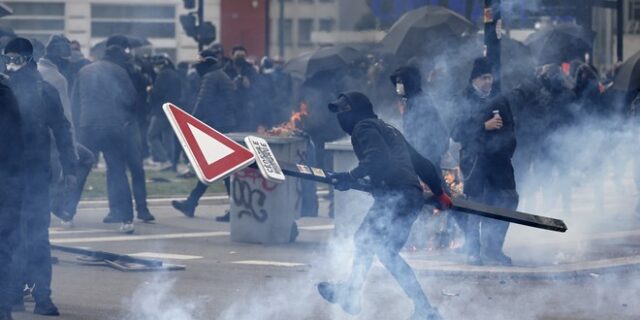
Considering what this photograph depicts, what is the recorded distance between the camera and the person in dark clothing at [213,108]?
15.6m

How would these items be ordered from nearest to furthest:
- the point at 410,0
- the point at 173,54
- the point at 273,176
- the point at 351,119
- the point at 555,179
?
the point at 273,176 < the point at 351,119 < the point at 555,179 < the point at 410,0 < the point at 173,54

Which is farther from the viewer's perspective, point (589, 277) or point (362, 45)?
point (362, 45)

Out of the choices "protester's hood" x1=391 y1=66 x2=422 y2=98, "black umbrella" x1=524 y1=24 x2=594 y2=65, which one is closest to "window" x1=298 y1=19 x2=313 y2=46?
"black umbrella" x1=524 y1=24 x2=594 y2=65

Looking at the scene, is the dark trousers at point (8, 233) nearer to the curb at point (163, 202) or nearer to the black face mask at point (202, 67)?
the black face mask at point (202, 67)

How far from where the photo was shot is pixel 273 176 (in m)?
7.10

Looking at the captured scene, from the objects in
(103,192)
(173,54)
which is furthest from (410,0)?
(173,54)

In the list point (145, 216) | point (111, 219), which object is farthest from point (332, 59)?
point (111, 219)

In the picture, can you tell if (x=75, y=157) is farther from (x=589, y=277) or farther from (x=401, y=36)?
(x=401, y=36)

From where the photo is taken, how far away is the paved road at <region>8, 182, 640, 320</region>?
31.0ft

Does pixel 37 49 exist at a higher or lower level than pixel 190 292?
higher

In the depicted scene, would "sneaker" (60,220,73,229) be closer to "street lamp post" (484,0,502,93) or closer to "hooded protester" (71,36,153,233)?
"hooded protester" (71,36,153,233)

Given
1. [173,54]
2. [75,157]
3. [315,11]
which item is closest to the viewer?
[75,157]

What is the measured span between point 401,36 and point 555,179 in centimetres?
536

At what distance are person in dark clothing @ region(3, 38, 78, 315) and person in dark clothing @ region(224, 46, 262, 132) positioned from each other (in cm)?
884
